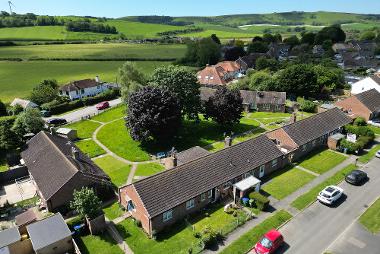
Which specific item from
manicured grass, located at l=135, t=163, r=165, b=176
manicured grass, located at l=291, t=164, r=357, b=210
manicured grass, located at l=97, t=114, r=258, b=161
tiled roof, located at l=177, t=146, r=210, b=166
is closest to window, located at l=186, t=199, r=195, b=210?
tiled roof, located at l=177, t=146, r=210, b=166

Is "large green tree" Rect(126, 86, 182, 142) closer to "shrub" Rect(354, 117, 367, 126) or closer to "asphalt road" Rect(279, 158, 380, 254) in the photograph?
"asphalt road" Rect(279, 158, 380, 254)

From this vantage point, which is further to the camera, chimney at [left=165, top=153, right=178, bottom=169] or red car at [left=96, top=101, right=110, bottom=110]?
red car at [left=96, top=101, right=110, bottom=110]

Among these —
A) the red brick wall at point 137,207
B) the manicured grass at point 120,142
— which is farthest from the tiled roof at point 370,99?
the red brick wall at point 137,207

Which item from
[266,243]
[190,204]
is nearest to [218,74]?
[190,204]

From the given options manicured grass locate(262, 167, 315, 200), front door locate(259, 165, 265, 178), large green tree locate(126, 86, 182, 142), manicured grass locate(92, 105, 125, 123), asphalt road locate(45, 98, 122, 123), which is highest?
large green tree locate(126, 86, 182, 142)

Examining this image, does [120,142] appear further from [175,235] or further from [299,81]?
[299,81]

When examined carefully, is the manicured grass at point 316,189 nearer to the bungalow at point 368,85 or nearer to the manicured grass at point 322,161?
the manicured grass at point 322,161
